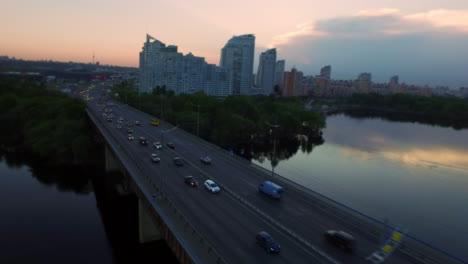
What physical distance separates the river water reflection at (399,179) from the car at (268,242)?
79.8 ft

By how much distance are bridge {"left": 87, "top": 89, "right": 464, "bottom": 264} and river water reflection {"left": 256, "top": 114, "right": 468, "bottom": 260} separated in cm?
1649

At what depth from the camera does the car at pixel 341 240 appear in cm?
1955

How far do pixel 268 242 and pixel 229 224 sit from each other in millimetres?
4226

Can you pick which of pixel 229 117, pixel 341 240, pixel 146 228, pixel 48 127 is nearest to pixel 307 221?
pixel 341 240

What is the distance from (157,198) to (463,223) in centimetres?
4045

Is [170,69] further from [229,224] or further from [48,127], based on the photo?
[229,224]

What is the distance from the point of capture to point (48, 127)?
65812mm

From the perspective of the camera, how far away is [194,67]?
190 meters

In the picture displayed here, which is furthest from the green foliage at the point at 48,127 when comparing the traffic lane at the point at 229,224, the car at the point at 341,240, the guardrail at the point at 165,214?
the car at the point at 341,240

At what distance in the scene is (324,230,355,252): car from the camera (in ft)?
64.1

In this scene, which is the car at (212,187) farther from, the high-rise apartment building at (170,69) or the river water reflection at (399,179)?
the high-rise apartment building at (170,69)

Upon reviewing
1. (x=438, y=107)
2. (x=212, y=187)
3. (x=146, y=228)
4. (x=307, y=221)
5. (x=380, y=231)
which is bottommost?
(x=146, y=228)

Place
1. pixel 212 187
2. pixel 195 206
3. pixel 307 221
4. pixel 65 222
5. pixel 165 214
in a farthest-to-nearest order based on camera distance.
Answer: pixel 65 222
pixel 212 187
pixel 195 206
pixel 307 221
pixel 165 214

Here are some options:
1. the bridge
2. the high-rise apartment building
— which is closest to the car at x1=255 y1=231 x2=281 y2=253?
the bridge
